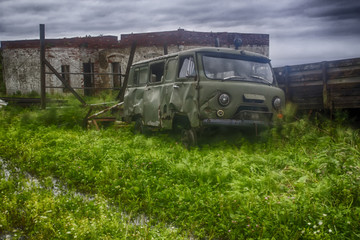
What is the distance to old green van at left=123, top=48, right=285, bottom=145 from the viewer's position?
7477 millimetres

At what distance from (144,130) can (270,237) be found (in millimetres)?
6994

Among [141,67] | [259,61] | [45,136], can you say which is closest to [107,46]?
[141,67]

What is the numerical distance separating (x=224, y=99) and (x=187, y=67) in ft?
4.17

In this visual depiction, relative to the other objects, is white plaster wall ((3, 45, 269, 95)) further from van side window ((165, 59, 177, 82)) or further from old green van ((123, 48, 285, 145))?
old green van ((123, 48, 285, 145))

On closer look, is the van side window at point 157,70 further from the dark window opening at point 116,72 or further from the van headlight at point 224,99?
the dark window opening at point 116,72

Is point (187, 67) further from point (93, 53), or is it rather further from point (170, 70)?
point (93, 53)

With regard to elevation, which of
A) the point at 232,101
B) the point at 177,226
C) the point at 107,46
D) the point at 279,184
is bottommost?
the point at 177,226

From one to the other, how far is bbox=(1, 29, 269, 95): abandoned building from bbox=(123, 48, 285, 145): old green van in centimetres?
1356

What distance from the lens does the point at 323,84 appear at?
9320mm

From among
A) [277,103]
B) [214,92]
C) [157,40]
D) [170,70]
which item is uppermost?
[157,40]

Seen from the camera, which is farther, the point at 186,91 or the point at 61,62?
the point at 61,62

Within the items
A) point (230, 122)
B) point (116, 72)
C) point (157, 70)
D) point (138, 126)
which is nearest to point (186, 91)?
point (230, 122)

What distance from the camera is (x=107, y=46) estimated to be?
77.3 feet

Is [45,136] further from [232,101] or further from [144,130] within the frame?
[232,101]
